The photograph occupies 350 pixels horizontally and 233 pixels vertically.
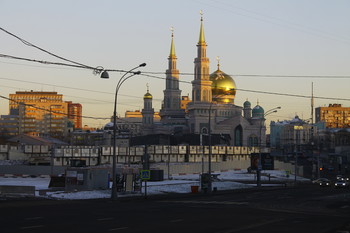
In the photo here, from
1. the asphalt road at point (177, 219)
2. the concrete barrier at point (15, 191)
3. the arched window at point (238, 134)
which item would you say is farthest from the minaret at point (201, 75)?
the asphalt road at point (177, 219)

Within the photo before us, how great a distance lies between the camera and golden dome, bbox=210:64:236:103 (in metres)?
196

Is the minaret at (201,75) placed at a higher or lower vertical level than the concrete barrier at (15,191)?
higher

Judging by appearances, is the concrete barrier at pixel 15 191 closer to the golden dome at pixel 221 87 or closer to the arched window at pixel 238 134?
the arched window at pixel 238 134

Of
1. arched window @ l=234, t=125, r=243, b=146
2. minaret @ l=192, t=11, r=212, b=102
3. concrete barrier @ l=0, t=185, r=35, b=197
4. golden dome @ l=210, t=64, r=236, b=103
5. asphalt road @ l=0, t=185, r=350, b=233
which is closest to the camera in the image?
asphalt road @ l=0, t=185, r=350, b=233

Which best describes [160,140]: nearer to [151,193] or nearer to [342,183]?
[342,183]

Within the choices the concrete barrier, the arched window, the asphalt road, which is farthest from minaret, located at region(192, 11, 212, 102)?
the asphalt road

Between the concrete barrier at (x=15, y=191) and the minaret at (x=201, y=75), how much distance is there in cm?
13606

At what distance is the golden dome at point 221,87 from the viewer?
196m

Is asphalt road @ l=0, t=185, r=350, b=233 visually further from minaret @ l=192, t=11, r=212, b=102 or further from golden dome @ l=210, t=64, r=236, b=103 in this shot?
golden dome @ l=210, t=64, r=236, b=103

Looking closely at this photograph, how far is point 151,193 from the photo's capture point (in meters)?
55.5

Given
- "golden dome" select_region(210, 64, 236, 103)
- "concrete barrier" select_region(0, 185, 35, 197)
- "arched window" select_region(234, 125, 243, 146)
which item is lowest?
"concrete barrier" select_region(0, 185, 35, 197)

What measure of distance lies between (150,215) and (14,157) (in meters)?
101

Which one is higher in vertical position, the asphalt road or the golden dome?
the golden dome

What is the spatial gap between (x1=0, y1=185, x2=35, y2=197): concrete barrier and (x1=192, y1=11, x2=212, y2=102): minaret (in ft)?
446
